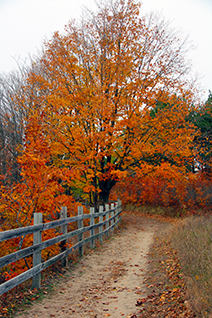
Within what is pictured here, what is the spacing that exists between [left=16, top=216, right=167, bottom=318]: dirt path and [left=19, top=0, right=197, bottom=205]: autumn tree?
145 inches

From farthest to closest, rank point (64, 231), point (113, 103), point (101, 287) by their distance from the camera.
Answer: point (113, 103) < point (64, 231) < point (101, 287)

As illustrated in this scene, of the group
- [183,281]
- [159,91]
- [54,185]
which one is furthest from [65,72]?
[183,281]

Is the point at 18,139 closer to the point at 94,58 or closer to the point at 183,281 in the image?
the point at 94,58

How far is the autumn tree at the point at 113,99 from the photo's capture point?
1270 centimetres

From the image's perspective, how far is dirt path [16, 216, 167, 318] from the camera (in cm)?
518

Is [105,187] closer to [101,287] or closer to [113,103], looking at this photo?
[113,103]

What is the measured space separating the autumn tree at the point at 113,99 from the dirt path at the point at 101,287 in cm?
368

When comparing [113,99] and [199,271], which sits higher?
[113,99]

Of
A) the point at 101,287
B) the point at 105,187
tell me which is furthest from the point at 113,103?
the point at 101,287

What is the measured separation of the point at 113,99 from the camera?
13.7 meters

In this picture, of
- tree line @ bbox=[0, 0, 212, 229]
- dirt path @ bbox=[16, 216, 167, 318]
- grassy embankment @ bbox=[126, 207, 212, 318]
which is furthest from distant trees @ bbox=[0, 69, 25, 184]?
grassy embankment @ bbox=[126, 207, 212, 318]

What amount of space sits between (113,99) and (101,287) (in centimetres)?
923

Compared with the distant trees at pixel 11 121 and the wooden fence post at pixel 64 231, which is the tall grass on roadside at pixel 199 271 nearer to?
the wooden fence post at pixel 64 231

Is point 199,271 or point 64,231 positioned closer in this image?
point 199,271
